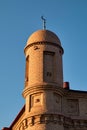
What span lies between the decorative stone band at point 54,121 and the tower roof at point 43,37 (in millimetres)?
5997

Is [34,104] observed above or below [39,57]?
below

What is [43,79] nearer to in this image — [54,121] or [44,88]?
[44,88]

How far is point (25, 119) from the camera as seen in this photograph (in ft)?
80.7

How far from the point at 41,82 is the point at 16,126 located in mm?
6557

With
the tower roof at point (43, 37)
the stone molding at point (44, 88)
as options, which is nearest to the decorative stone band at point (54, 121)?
the stone molding at point (44, 88)

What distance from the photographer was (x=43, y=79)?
83.7 ft

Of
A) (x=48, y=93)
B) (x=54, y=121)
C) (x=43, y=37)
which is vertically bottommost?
(x=54, y=121)

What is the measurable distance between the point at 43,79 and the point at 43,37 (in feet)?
11.6

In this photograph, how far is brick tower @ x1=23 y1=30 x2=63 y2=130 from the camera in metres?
24.0

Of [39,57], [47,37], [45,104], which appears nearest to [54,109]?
[45,104]

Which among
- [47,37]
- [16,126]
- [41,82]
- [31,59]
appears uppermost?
[47,37]

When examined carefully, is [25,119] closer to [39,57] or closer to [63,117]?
[63,117]

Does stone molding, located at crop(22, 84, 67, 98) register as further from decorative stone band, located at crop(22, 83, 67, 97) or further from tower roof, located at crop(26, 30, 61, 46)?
tower roof, located at crop(26, 30, 61, 46)

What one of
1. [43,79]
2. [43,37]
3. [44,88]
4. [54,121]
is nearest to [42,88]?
[44,88]
